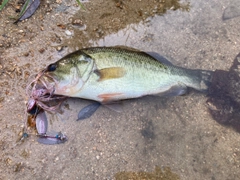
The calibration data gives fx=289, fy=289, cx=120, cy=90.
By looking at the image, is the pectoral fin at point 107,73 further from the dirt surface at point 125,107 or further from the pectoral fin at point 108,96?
the dirt surface at point 125,107

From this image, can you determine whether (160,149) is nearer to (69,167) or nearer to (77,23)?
(69,167)

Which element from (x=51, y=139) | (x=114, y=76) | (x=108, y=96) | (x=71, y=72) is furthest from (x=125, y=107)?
(x=51, y=139)

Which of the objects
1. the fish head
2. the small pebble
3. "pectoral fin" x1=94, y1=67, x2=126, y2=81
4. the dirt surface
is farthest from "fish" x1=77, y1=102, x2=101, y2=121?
the small pebble

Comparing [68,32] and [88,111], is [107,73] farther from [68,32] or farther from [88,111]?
[68,32]

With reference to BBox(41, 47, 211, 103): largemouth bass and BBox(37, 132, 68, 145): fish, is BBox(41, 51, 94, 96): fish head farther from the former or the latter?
BBox(37, 132, 68, 145): fish

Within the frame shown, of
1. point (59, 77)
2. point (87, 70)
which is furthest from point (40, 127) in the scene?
point (87, 70)
